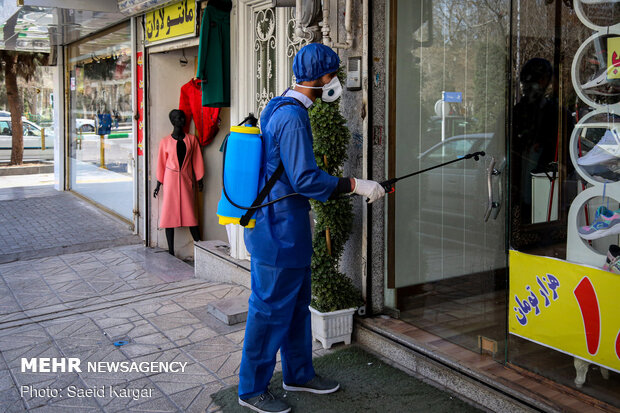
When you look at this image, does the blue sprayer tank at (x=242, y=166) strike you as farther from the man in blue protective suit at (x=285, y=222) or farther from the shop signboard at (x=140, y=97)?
the shop signboard at (x=140, y=97)

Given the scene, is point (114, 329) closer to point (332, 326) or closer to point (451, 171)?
point (332, 326)

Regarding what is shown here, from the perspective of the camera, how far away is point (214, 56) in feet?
21.9

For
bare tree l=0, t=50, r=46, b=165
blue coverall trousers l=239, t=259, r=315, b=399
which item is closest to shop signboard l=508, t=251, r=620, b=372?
blue coverall trousers l=239, t=259, r=315, b=399

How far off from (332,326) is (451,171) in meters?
1.42

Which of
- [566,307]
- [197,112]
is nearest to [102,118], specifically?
[197,112]

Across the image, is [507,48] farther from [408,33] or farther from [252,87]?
[252,87]

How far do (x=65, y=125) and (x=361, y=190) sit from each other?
12.4 meters

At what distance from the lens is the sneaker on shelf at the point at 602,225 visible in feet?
10.7

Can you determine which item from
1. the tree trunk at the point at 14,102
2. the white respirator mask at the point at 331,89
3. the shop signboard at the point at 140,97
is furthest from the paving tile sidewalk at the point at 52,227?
the tree trunk at the point at 14,102

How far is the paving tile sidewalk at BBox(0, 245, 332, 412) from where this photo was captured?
12.9 ft

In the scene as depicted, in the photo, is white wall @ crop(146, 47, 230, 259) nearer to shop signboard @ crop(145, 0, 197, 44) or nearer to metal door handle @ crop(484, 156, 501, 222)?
shop signboard @ crop(145, 0, 197, 44)

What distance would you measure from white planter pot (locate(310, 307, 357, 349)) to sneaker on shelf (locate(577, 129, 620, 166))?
2.05m

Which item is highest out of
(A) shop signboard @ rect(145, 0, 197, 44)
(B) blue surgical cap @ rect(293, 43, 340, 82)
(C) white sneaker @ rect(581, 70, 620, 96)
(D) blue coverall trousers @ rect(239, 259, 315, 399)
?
(A) shop signboard @ rect(145, 0, 197, 44)

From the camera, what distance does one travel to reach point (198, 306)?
19.2ft
